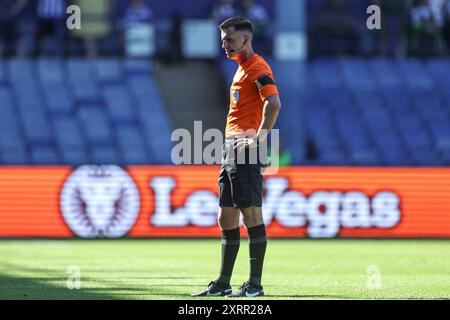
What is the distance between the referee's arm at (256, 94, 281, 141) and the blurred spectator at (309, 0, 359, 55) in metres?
15.9

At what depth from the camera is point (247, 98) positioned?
10.3 metres

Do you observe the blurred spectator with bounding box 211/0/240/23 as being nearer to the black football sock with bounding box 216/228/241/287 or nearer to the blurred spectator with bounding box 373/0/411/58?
the blurred spectator with bounding box 373/0/411/58

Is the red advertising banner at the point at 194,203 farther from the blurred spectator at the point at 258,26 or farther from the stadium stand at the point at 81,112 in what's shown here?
the blurred spectator at the point at 258,26

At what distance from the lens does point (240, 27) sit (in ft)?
33.8

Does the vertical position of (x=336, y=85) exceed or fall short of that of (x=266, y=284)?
it exceeds it

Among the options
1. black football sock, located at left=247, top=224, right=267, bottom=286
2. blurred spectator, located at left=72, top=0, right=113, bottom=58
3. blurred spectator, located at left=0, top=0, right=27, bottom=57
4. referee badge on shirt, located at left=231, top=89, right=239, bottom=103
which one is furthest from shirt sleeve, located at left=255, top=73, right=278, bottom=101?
blurred spectator, located at left=0, top=0, right=27, bottom=57

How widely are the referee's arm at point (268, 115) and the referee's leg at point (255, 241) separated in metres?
0.67

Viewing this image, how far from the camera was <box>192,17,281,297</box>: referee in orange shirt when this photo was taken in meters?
10.2

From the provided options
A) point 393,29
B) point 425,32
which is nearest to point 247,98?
point 425,32

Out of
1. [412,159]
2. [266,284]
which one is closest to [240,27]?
[266,284]

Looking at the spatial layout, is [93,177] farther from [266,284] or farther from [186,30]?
[266,284]

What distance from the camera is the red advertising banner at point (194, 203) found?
20.0 metres
